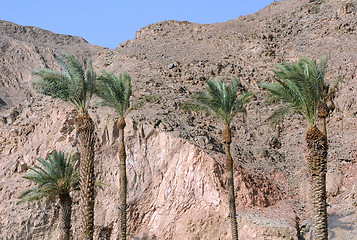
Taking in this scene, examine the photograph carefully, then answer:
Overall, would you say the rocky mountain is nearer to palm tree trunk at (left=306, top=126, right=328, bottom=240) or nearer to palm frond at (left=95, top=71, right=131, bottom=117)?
palm frond at (left=95, top=71, right=131, bottom=117)

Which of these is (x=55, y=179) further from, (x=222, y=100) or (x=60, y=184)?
(x=222, y=100)

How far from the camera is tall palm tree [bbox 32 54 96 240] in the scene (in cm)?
1981

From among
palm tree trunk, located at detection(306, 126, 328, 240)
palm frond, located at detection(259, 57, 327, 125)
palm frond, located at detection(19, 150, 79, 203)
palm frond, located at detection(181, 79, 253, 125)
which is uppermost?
palm frond, located at detection(181, 79, 253, 125)

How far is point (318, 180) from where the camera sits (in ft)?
65.5

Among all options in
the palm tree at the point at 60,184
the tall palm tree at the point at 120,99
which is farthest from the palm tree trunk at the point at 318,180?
the palm tree at the point at 60,184

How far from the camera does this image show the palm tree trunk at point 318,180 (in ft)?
64.7

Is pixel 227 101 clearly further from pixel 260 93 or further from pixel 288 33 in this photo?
pixel 288 33

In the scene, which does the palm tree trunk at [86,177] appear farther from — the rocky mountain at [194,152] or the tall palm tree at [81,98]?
the rocky mountain at [194,152]

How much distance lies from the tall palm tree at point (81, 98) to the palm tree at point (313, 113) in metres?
8.71

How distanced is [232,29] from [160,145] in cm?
2969

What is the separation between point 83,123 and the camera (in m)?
20.4

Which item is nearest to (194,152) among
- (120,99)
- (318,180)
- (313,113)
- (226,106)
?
(226,106)

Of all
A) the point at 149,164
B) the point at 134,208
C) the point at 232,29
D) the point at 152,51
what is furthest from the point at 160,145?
the point at 232,29

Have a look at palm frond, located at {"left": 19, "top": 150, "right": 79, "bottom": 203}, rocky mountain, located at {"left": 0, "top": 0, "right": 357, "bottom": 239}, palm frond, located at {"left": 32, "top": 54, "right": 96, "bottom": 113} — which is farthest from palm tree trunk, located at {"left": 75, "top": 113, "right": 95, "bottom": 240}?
rocky mountain, located at {"left": 0, "top": 0, "right": 357, "bottom": 239}
